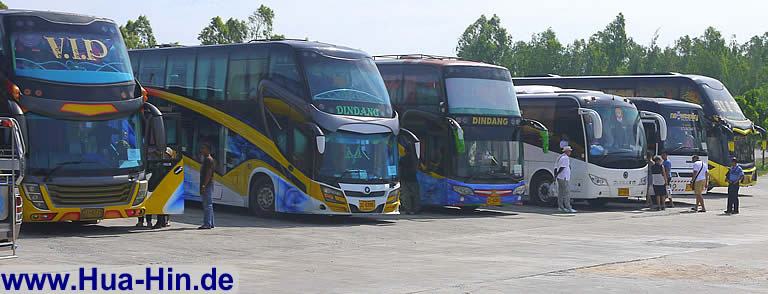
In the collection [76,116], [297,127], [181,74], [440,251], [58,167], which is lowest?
[440,251]

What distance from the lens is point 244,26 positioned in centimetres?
7262

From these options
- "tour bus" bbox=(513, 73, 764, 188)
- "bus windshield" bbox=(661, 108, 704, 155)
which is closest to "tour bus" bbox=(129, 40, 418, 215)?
"bus windshield" bbox=(661, 108, 704, 155)

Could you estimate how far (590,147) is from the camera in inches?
1262

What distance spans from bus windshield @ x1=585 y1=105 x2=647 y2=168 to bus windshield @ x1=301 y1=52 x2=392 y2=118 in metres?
8.20

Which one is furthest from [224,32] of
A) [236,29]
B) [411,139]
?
[411,139]

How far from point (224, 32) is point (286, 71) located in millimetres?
46477

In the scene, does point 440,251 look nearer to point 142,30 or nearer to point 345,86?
point 345,86

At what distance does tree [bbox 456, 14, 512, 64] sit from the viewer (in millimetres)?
116875

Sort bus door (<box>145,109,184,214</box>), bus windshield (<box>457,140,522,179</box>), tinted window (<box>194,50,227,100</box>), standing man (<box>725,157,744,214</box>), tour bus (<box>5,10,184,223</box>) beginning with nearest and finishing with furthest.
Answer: tour bus (<box>5,10,184,223</box>) < bus door (<box>145,109,184,214</box>) < tinted window (<box>194,50,227,100</box>) < bus windshield (<box>457,140,522,179</box>) < standing man (<box>725,157,744,214</box>)

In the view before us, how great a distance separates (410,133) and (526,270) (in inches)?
401

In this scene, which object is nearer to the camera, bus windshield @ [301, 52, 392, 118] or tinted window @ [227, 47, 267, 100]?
bus windshield @ [301, 52, 392, 118]

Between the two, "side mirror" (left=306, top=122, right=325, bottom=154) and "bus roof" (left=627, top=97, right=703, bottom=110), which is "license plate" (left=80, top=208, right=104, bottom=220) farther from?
"bus roof" (left=627, top=97, right=703, bottom=110)

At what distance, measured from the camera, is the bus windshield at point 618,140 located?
32094 mm

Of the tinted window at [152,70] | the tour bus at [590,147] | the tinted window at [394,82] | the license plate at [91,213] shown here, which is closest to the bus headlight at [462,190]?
the tinted window at [394,82]
